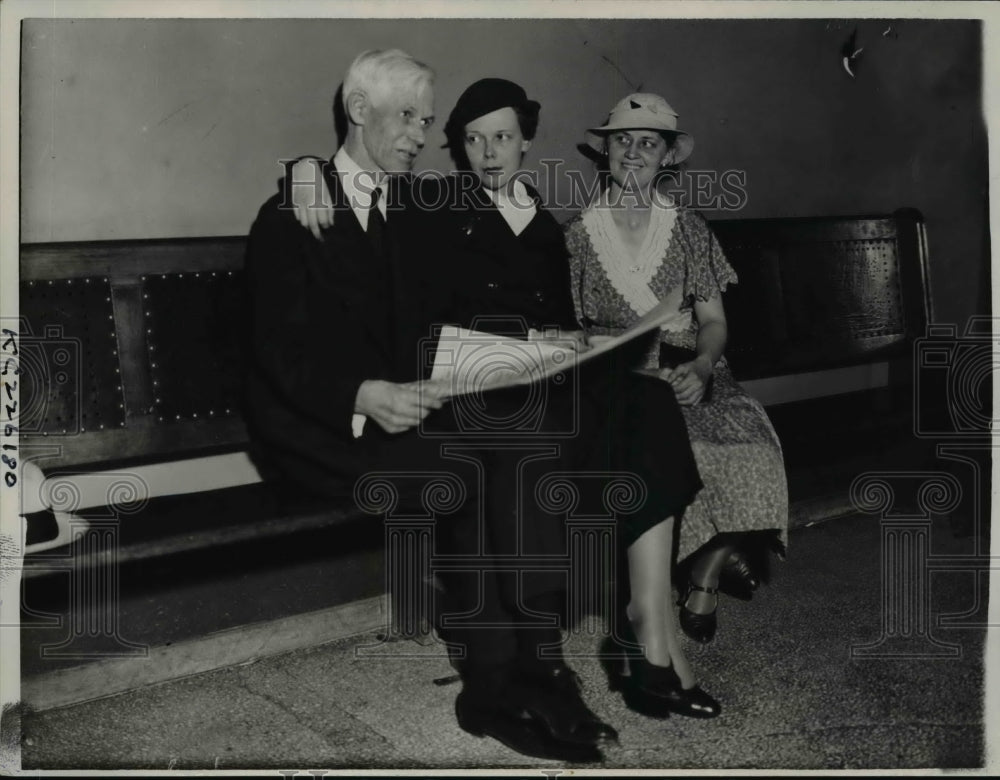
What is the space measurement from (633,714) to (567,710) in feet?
1.14

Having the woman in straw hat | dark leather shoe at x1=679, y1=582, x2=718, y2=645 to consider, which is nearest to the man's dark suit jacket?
the woman in straw hat

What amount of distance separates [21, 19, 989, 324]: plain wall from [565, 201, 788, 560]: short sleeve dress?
68 centimetres

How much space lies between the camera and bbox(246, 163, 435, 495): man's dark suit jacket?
2.64 metres

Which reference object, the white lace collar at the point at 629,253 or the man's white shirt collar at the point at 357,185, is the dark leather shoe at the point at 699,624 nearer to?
the white lace collar at the point at 629,253

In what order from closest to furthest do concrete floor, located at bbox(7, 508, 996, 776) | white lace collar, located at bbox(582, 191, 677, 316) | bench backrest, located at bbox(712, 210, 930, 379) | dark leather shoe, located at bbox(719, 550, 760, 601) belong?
concrete floor, located at bbox(7, 508, 996, 776) < white lace collar, located at bbox(582, 191, 677, 316) < dark leather shoe, located at bbox(719, 550, 760, 601) < bench backrest, located at bbox(712, 210, 930, 379)

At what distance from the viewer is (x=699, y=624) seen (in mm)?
3191

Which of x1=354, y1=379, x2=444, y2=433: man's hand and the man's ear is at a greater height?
the man's ear

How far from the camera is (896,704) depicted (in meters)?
2.75

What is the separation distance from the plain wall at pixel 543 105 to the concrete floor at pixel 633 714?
1435 mm

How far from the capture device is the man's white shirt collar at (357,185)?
2.75 m

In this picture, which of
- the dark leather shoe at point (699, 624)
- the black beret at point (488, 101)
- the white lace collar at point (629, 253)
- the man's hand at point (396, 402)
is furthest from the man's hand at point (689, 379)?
the black beret at point (488, 101)

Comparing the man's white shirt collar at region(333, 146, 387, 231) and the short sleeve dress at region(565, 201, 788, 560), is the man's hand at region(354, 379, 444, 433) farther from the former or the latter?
the short sleeve dress at region(565, 201, 788, 560)

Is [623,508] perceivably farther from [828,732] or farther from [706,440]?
[828,732]

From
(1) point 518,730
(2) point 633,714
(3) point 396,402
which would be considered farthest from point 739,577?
(3) point 396,402
